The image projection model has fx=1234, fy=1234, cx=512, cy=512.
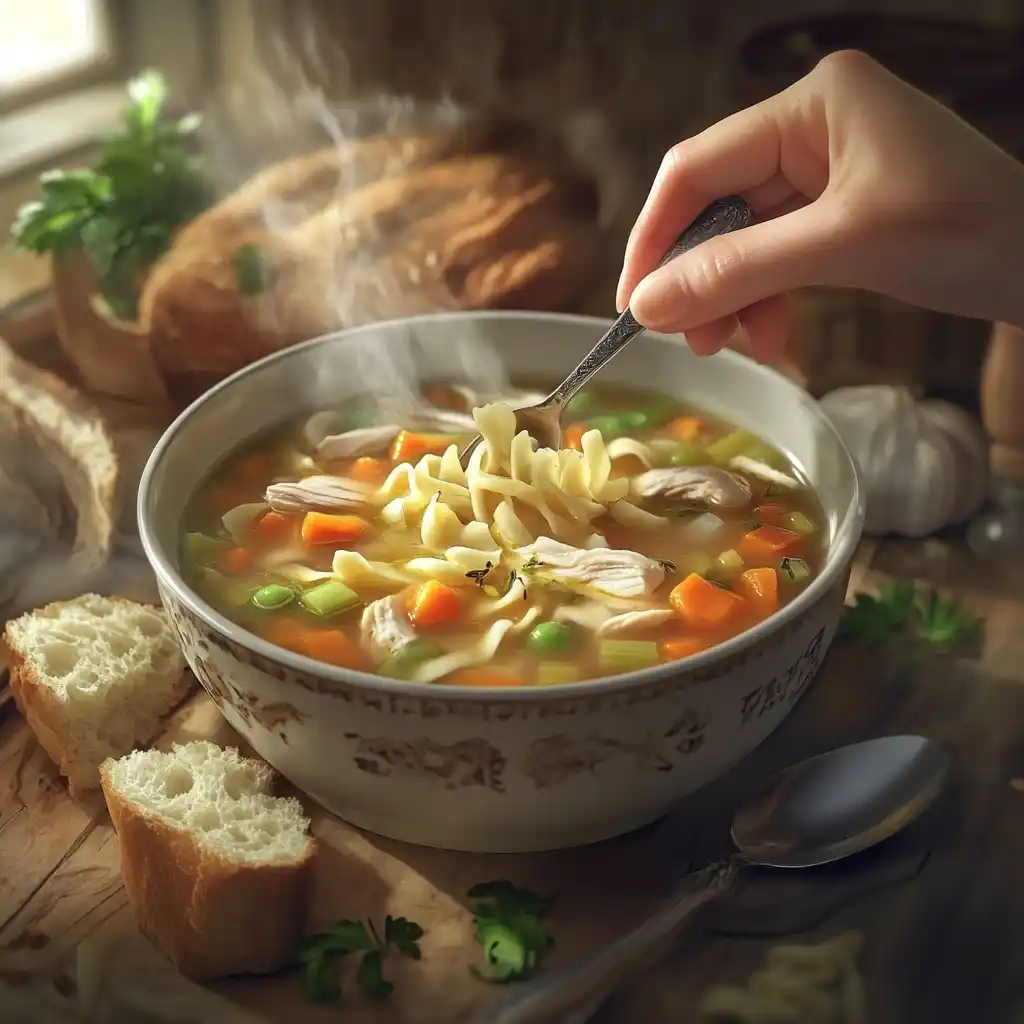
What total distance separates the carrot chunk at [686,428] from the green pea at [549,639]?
0.83 meters

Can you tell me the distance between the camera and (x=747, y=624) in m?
2.27

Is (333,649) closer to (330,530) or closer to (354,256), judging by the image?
(330,530)

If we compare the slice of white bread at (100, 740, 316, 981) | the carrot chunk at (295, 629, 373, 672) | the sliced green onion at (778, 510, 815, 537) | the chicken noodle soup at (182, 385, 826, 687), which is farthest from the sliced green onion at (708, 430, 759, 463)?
the slice of white bread at (100, 740, 316, 981)

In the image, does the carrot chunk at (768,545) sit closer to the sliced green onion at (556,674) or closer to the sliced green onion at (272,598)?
the sliced green onion at (556,674)

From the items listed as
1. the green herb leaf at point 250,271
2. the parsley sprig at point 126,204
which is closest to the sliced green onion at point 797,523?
the green herb leaf at point 250,271

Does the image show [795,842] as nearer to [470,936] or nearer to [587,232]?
[470,936]

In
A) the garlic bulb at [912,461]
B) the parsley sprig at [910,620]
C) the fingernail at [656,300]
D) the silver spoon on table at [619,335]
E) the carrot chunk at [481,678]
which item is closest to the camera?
the carrot chunk at [481,678]

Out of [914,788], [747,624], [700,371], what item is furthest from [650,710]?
[700,371]

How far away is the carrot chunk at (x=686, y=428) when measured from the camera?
289 cm

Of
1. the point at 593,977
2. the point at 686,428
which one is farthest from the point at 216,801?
the point at 686,428

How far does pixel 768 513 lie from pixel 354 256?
151cm

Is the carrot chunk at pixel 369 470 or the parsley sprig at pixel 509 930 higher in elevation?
the carrot chunk at pixel 369 470

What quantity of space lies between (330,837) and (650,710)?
2.36 ft

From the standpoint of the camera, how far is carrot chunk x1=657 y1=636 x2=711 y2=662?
2.18 metres
